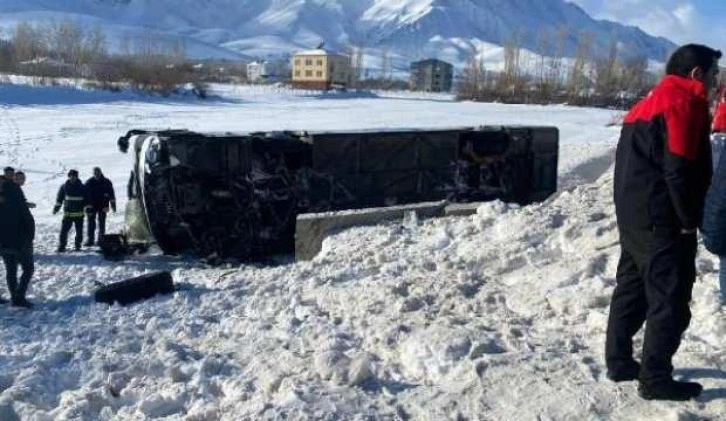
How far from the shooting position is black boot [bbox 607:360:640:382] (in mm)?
3900

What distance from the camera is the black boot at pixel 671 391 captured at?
11.9 feet

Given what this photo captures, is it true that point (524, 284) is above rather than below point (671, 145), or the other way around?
below

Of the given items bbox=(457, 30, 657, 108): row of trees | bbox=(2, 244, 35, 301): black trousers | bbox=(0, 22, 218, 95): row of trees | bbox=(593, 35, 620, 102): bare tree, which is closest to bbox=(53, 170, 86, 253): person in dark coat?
bbox=(2, 244, 35, 301): black trousers

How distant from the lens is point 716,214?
4.14 metres

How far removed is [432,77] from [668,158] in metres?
110

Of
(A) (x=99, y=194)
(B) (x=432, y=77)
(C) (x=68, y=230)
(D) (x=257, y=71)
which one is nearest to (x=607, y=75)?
(B) (x=432, y=77)

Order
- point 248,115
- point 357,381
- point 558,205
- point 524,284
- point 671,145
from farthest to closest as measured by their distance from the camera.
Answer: point 248,115, point 558,205, point 524,284, point 357,381, point 671,145

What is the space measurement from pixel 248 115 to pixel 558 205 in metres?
36.1

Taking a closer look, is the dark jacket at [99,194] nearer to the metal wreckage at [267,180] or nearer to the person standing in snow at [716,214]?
the metal wreckage at [267,180]

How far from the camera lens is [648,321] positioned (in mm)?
3645

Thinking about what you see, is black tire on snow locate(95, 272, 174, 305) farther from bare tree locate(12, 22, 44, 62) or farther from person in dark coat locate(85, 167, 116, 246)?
bare tree locate(12, 22, 44, 62)

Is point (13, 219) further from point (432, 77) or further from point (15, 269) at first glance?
point (432, 77)

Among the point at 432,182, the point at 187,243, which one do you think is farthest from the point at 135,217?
the point at 432,182

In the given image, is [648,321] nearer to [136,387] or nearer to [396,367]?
[396,367]
